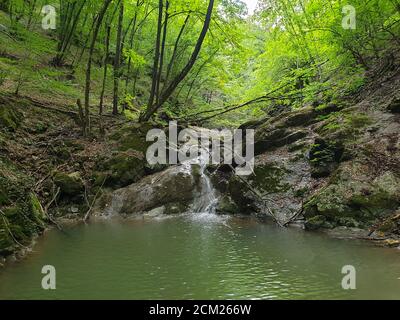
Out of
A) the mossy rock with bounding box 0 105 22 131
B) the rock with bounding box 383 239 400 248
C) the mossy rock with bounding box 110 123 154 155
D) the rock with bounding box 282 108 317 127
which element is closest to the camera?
the rock with bounding box 383 239 400 248

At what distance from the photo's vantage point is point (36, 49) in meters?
10.9

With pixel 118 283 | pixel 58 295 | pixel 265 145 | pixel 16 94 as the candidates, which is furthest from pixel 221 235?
pixel 16 94

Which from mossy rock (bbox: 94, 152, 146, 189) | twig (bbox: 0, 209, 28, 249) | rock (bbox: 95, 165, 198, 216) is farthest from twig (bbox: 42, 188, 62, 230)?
twig (bbox: 0, 209, 28, 249)

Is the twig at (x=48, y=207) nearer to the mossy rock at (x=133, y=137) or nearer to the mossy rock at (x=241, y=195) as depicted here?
the mossy rock at (x=133, y=137)

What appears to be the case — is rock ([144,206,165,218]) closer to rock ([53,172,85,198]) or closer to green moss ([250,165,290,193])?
rock ([53,172,85,198])

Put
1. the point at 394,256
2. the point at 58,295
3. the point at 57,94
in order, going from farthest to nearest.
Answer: the point at 57,94, the point at 394,256, the point at 58,295

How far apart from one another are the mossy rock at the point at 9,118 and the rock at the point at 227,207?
721cm

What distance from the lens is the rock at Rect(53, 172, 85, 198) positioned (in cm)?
1078

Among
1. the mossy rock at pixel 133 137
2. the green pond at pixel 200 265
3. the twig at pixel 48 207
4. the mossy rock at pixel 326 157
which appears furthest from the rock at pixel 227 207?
the twig at pixel 48 207

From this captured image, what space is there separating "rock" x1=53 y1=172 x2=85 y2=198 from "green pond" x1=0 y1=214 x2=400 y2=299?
6.74 ft

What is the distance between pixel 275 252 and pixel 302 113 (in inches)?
313

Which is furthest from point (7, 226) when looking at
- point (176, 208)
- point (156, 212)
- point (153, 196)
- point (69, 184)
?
point (176, 208)
